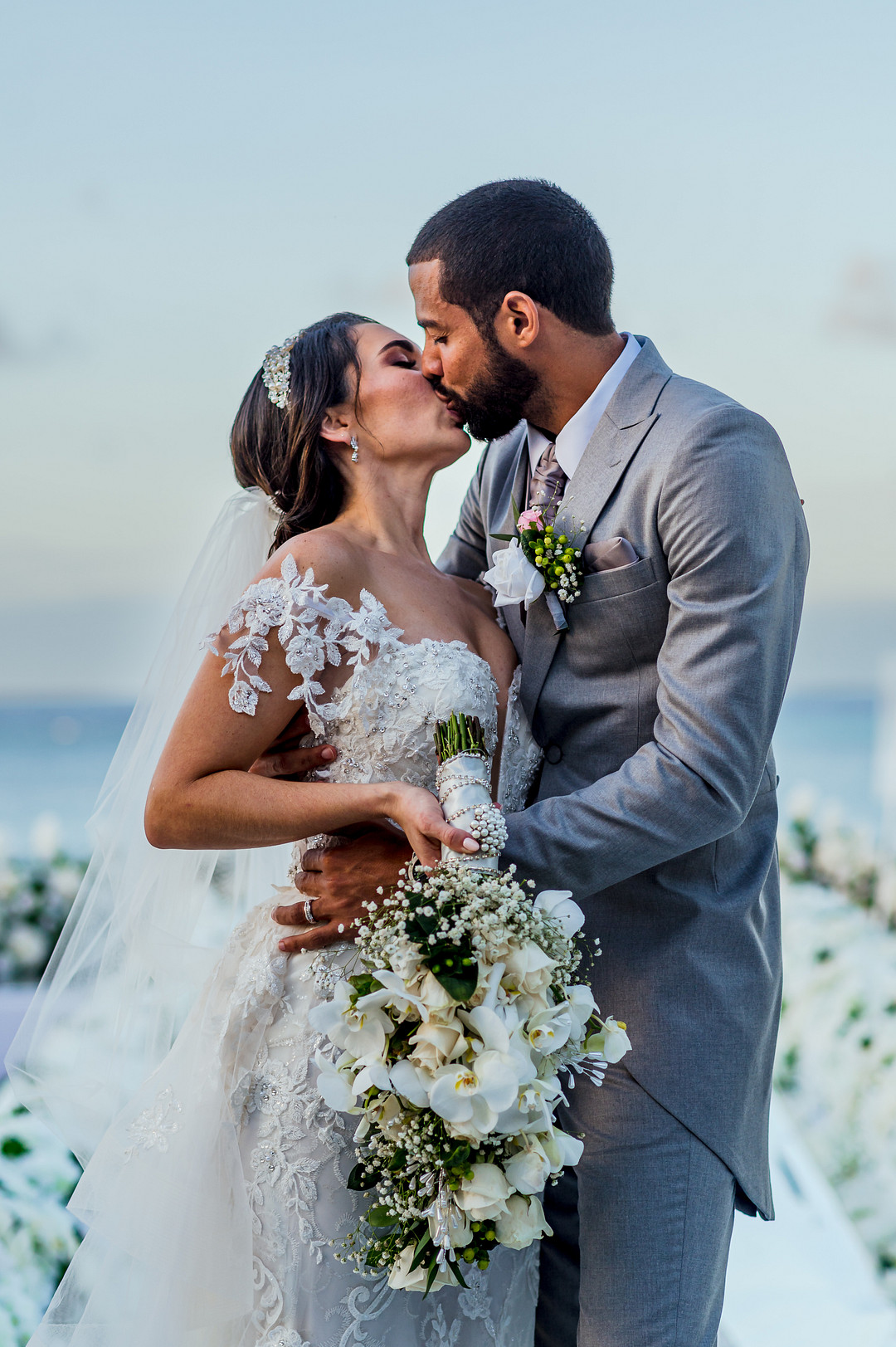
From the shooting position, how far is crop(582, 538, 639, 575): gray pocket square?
2.21m

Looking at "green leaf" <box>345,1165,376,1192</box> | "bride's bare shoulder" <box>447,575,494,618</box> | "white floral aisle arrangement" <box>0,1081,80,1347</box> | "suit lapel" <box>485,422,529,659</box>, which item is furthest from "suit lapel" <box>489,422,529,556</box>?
"white floral aisle arrangement" <box>0,1081,80,1347</box>

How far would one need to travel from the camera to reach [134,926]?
2.54 metres

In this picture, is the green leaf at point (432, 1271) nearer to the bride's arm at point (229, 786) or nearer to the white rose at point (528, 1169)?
the white rose at point (528, 1169)

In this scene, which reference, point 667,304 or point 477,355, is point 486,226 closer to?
point 477,355

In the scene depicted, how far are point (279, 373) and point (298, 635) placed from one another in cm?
79

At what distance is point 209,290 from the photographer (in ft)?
30.4

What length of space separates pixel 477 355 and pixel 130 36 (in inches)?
188

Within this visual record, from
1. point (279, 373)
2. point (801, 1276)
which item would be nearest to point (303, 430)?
point (279, 373)

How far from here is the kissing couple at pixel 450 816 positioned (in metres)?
2.06

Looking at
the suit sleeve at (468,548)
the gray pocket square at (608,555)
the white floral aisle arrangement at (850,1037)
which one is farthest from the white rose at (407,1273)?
the white floral aisle arrangement at (850,1037)

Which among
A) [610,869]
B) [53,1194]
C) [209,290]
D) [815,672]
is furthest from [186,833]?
[815,672]

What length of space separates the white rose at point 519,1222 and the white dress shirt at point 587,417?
1466 mm

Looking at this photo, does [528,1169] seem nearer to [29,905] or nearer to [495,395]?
[495,395]

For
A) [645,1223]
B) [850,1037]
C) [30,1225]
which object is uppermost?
[645,1223]
